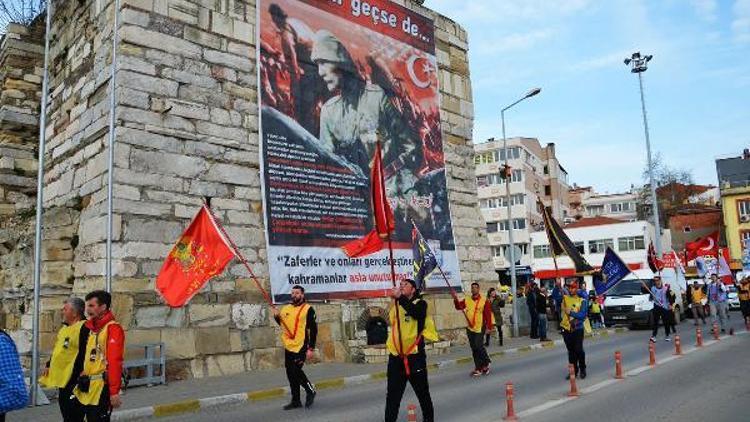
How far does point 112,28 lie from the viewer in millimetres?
12070

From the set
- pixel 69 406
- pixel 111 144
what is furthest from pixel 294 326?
pixel 111 144

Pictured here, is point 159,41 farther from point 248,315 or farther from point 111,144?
point 248,315

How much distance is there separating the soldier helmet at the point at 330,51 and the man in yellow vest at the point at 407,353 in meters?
9.58

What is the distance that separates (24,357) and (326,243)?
6.29 metres

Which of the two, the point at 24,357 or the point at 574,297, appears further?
the point at 24,357

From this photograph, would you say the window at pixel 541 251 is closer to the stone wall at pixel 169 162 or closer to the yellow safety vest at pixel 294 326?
the stone wall at pixel 169 162

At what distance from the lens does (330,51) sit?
50.1 ft

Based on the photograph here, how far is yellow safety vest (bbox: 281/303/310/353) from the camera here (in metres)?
8.55

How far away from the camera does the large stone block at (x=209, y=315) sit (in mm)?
11594

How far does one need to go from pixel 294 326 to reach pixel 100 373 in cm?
379

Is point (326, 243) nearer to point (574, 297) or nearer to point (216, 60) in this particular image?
point (216, 60)

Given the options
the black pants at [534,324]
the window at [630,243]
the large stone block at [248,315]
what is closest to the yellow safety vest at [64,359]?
the large stone block at [248,315]

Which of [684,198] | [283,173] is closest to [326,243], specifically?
[283,173]

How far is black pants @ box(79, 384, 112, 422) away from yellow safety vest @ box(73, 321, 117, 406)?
0.10 feet
